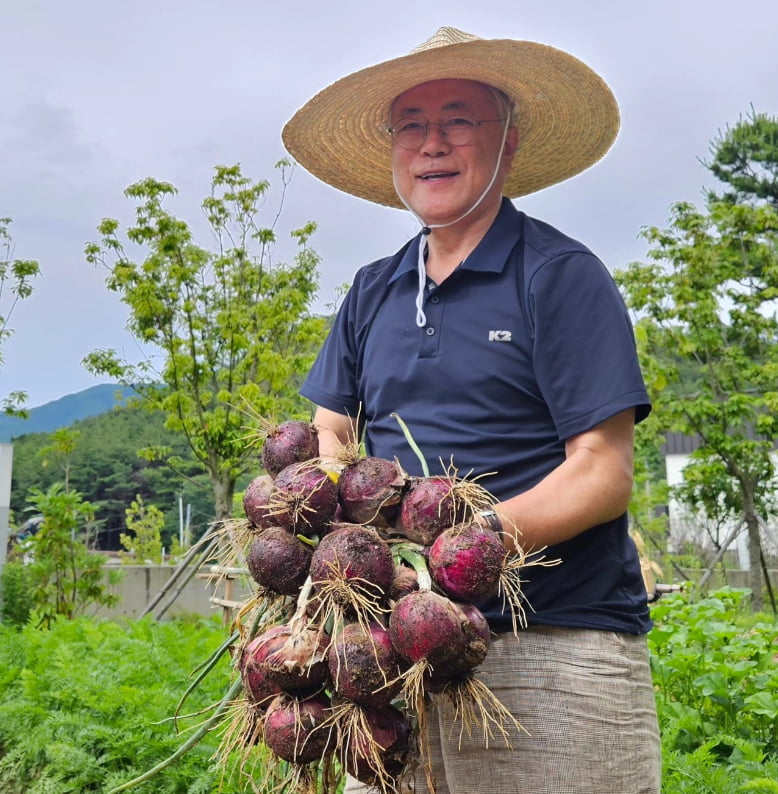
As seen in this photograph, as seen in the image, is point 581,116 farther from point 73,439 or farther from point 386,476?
point 73,439

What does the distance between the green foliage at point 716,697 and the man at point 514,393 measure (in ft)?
4.89

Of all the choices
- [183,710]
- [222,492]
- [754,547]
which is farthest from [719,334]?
[183,710]

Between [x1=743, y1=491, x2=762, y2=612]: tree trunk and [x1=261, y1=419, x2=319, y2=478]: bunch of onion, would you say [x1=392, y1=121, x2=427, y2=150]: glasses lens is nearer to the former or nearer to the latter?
[x1=261, y1=419, x2=319, y2=478]: bunch of onion

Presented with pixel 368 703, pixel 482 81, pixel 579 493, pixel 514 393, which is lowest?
pixel 368 703

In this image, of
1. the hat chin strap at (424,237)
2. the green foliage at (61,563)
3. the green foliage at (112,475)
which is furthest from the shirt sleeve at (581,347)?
the green foliage at (112,475)

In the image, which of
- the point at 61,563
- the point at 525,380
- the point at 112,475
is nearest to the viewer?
the point at 525,380

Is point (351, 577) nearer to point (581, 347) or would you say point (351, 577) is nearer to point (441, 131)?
point (581, 347)

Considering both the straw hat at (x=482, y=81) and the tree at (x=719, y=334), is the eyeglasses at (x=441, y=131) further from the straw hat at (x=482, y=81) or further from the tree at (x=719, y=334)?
the tree at (x=719, y=334)

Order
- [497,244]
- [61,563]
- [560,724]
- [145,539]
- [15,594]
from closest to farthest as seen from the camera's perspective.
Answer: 1. [560,724]
2. [497,244]
3. [61,563]
4. [15,594]
5. [145,539]

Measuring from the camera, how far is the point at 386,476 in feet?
4.98

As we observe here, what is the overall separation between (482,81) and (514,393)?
2.66 ft

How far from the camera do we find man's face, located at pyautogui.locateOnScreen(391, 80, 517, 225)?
6.86ft

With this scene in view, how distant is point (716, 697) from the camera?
3871mm

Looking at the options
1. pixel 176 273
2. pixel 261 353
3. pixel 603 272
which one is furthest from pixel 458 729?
pixel 176 273
